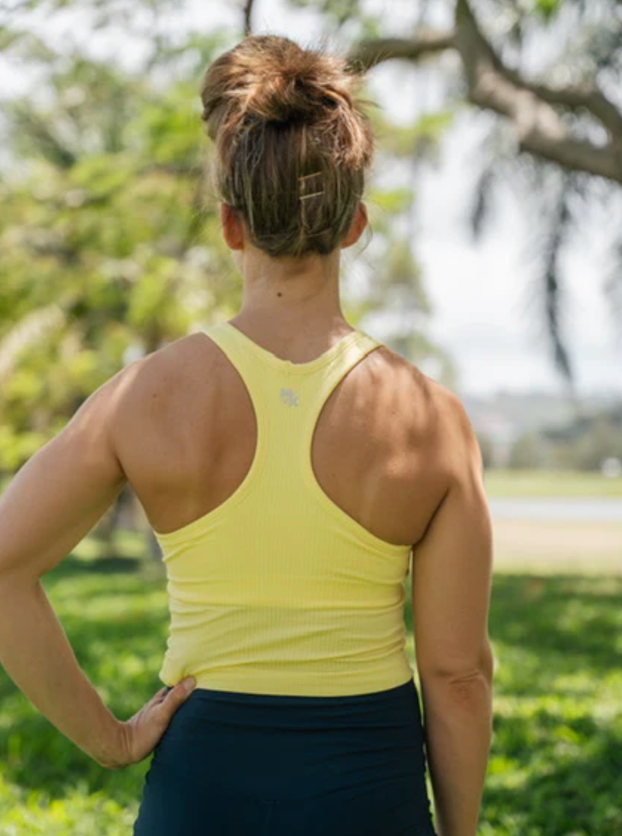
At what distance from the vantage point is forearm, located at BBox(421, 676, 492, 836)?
5.43 ft

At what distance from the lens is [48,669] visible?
1605 millimetres

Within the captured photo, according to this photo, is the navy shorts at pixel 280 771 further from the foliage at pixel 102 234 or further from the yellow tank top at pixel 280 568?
the foliage at pixel 102 234

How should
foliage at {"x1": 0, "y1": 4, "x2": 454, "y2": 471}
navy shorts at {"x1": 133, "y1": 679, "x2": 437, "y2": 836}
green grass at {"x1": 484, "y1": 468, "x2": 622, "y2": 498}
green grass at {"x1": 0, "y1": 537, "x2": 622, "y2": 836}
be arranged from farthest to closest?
1. green grass at {"x1": 484, "y1": 468, "x2": 622, "y2": 498}
2. foliage at {"x1": 0, "y1": 4, "x2": 454, "y2": 471}
3. green grass at {"x1": 0, "y1": 537, "x2": 622, "y2": 836}
4. navy shorts at {"x1": 133, "y1": 679, "x2": 437, "y2": 836}

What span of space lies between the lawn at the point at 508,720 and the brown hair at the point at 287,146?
289 centimetres

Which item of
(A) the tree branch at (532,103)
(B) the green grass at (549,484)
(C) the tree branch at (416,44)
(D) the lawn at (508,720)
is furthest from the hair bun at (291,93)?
(B) the green grass at (549,484)

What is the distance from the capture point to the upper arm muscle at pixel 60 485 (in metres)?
1.51

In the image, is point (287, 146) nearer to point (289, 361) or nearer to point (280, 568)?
point (289, 361)

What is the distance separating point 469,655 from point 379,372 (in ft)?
1.38

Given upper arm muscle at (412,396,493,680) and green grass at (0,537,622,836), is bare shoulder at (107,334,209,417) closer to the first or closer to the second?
upper arm muscle at (412,396,493,680)

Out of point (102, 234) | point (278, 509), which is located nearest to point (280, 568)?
point (278, 509)

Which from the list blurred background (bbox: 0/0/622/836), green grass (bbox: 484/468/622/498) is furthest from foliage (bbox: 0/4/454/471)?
green grass (bbox: 484/468/622/498)

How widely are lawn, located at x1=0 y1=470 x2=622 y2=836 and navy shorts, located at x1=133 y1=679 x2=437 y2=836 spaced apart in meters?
2.59

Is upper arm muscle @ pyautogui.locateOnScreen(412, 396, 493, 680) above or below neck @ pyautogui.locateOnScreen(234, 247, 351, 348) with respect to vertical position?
below

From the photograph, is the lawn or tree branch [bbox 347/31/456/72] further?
tree branch [bbox 347/31/456/72]
